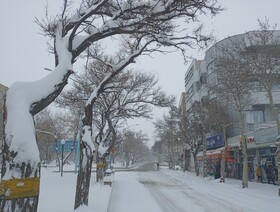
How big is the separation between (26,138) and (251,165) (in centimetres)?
3168

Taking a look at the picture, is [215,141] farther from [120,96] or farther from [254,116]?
[120,96]

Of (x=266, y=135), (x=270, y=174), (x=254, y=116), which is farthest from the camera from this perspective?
(x=254, y=116)

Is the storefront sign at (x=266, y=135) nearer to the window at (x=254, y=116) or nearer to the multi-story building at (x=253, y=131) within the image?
the multi-story building at (x=253, y=131)

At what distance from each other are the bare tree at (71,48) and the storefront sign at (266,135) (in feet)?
56.3

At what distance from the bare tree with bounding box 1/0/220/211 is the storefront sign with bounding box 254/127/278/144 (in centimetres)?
1715

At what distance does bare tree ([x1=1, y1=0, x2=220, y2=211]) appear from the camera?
20.0 ft

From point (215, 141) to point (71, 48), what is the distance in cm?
3896

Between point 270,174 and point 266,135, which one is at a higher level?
point 266,135

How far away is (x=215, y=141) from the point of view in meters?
45.4

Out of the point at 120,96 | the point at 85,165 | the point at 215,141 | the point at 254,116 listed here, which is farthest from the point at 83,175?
the point at 215,141

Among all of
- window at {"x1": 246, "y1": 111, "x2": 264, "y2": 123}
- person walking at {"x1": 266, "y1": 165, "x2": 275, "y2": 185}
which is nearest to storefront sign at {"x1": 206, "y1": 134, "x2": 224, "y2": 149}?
window at {"x1": 246, "y1": 111, "x2": 264, "y2": 123}

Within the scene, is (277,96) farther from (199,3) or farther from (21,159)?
(21,159)

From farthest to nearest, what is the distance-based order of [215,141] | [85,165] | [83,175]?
[215,141] < [85,165] < [83,175]

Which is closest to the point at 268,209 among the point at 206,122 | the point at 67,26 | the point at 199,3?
the point at 199,3
